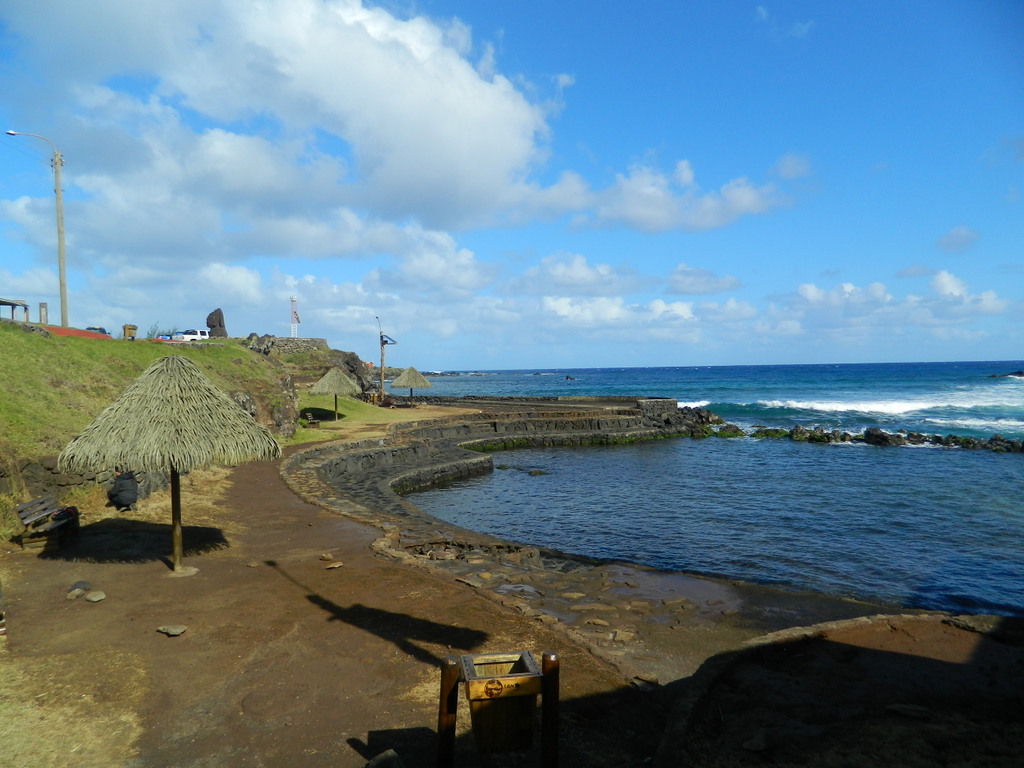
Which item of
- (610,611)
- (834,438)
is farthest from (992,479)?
(610,611)

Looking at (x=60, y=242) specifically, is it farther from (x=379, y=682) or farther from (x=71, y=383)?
(x=379, y=682)

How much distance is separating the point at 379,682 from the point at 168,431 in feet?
16.3

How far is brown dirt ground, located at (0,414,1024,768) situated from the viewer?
186 inches

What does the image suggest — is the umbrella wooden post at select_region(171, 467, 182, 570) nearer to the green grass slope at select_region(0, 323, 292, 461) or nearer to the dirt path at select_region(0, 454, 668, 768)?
the dirt path at select_region(0, 454, 668, 768)

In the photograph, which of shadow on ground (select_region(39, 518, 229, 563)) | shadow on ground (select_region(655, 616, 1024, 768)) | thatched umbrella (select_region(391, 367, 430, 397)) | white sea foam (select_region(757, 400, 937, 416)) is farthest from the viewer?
white sea foam (select_region(757, 400, 937, 416))

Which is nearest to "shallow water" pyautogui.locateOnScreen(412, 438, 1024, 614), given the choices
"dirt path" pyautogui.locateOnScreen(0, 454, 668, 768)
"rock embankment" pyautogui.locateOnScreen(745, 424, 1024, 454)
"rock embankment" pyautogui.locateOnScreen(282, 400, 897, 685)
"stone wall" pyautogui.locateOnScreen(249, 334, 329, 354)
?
"rock embankment" pyautogui.locateOnScreen(282, 400, 897, 685)

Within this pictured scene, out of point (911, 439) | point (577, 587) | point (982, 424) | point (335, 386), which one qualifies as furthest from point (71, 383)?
point (982, 424)

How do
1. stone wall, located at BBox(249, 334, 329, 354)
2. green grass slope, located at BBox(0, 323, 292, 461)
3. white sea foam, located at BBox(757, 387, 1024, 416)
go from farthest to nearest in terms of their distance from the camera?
white sea foam, located at BBox(757, 387, 1024, 416) → stone wall, located at BBox(249, 334, 329, 354) → green grass slope, located at BBox(0, 323, 292, 461)

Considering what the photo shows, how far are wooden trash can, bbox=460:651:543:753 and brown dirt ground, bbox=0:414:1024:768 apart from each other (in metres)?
0.73

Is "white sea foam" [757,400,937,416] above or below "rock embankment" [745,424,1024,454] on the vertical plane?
above

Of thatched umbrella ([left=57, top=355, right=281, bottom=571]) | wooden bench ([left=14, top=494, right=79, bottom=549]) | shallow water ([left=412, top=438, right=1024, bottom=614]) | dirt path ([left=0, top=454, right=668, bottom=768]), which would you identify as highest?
thatched umbrella ([left=57, top=355, right=281, bottom=571])

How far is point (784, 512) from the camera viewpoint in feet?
55.1

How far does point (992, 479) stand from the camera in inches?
864

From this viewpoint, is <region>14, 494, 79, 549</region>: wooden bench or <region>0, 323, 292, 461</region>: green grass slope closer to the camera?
<region>14, 494, 79, 549</region>: wooden bench
